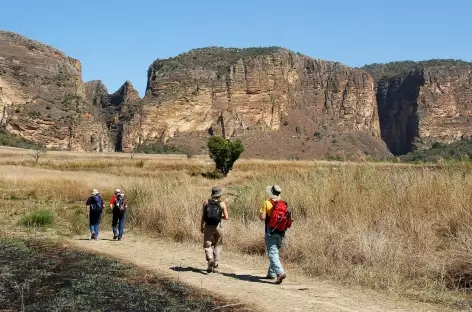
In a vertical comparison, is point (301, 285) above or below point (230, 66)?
below

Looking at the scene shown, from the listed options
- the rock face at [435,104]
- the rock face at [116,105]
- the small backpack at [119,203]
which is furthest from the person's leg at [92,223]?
the rock face at [435,104]

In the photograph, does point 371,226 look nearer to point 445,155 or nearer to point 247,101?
point 445,155

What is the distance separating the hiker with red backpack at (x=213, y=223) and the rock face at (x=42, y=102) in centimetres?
7728

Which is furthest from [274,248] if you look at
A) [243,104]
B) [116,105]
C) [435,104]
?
[435,104]

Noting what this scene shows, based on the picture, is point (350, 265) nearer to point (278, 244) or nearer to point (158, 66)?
point (278, 244)

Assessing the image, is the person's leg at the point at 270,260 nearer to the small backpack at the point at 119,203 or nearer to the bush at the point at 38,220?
the small backpack at the point at 119,203

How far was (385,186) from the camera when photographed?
10586 mm

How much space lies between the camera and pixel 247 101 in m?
129

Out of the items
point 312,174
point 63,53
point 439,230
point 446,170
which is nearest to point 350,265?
point 439,230

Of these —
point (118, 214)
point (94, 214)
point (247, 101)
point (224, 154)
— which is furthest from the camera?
point (247, 101)

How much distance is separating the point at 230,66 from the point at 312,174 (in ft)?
380

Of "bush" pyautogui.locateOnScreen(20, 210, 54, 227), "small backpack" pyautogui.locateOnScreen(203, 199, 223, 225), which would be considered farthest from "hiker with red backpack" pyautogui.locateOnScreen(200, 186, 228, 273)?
"bush" pyautogui.locateOnScreen(20, 210, 54, 227)

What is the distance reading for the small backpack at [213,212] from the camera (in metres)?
9.21

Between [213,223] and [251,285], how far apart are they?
4.88 ft
